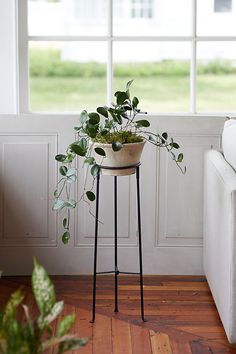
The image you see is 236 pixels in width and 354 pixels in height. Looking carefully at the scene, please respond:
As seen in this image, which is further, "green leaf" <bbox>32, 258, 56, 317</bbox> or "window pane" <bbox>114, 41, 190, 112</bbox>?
"window pane" <bbox>114, 41, 190, 112</bbox>

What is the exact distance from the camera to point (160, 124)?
12.7 ft

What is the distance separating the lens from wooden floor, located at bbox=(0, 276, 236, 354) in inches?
120

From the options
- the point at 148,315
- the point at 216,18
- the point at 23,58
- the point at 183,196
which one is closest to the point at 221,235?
the point at 148,315

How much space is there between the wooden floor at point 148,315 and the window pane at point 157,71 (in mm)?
1212

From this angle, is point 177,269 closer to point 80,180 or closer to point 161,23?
point 80,180

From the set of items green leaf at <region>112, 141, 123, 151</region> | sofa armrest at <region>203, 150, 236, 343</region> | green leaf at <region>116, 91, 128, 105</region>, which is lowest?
sofa armrest at <region>203, 150, 236, 343</region>

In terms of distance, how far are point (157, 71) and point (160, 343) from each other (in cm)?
516

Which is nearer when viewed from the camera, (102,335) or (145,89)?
(102,335)

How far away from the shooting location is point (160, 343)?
3.08 meters

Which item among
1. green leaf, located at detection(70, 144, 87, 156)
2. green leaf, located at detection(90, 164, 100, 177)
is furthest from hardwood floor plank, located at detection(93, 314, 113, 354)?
green leaf, located at detection(70, 144, 87, 156)

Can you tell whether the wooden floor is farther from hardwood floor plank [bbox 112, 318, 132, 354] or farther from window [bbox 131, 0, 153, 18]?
window [bbox 131, 0, 153, 18]

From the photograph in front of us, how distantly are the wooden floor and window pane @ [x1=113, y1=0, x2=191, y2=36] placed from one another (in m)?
1.35

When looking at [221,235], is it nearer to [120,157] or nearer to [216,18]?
[120,157]

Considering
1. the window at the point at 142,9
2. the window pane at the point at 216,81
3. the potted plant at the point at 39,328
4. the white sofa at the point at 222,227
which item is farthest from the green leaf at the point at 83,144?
the window pane at the point at 216,81
